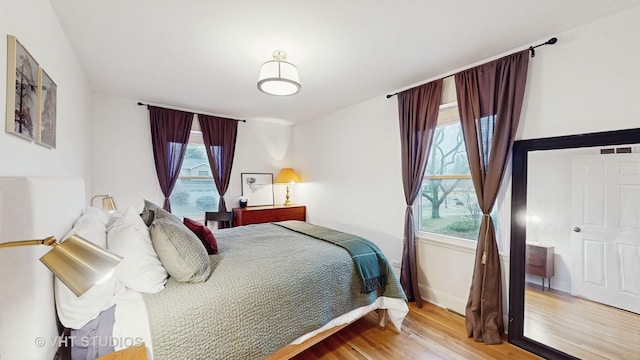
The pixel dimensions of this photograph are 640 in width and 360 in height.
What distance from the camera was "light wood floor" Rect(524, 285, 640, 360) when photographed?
1.69m

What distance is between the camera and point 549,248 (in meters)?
2.02

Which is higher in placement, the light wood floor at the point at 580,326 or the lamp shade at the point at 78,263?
the lamp shade at the point at 78,263

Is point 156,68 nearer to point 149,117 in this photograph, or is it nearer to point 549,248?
point 149,117

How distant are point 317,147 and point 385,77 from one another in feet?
6.38

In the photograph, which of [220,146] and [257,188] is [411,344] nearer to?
[257,188]

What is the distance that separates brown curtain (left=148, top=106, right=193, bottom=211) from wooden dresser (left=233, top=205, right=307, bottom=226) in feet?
3.33

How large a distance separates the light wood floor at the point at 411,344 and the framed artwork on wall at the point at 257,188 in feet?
9.40

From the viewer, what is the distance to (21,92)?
1104 mm

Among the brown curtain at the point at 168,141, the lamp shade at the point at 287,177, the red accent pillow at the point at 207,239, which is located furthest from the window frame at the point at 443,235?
the brown curtain at the point at 168,141

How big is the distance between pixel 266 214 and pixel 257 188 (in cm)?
63

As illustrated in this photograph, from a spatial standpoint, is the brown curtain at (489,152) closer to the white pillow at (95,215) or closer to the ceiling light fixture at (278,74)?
the ceiling light fixture at (278,74)

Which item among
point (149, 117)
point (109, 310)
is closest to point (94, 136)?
point (149, 117)

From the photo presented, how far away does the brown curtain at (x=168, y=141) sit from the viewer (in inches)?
140

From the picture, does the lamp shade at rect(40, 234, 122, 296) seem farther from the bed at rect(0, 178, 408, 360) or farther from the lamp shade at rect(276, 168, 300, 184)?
the lamp shade at rect(276, 168, 300, 184)
